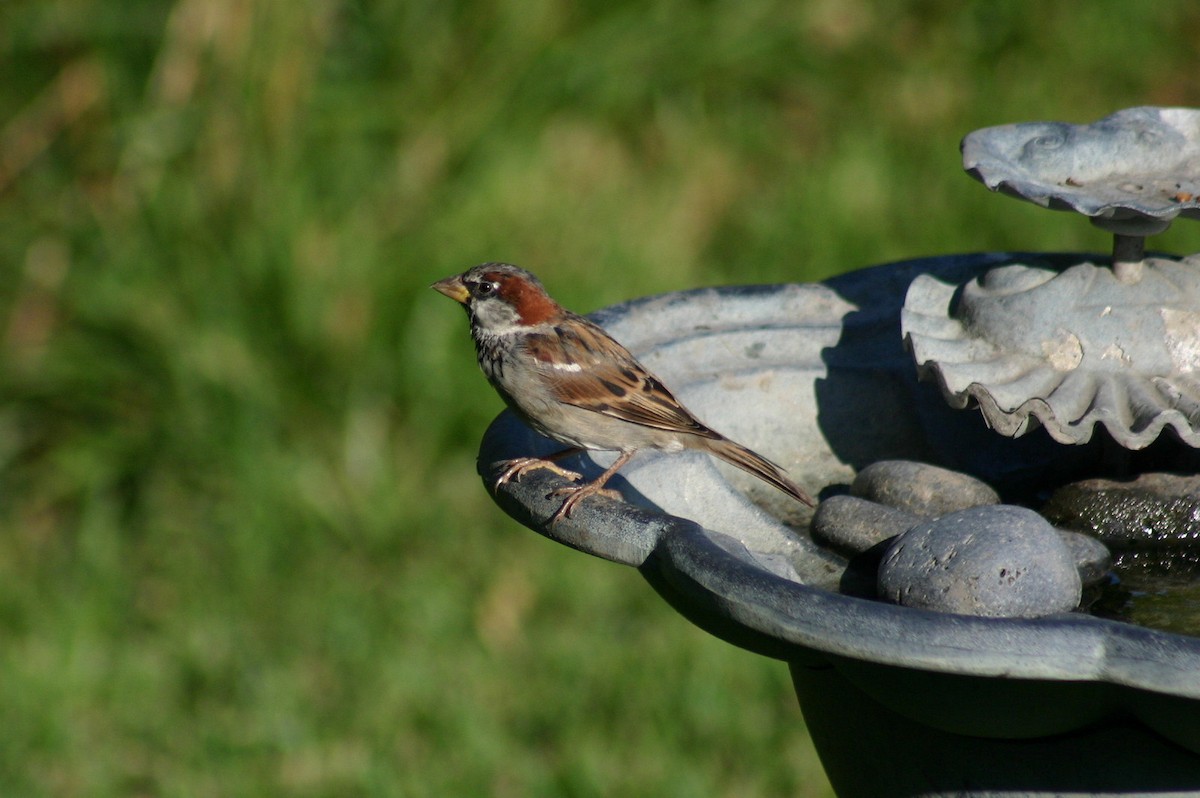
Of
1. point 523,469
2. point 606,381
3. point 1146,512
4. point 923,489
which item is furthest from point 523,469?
point 1146,512

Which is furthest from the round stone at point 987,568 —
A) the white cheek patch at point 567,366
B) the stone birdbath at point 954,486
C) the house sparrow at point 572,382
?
the white cheek patch at point 567,366

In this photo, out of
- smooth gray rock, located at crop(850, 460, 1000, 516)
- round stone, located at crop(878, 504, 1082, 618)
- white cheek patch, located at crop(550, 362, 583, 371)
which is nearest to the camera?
round stone, located at crop(878, 504, 1082, 618)

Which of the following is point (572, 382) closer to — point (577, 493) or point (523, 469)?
point (523, 469)

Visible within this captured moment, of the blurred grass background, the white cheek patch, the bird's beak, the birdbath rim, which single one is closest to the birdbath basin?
the birdbath rim

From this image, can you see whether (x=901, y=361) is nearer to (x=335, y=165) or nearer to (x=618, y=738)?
(x=618, y=738)

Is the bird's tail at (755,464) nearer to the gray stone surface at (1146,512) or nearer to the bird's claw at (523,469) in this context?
the bird's claw at (523,469)

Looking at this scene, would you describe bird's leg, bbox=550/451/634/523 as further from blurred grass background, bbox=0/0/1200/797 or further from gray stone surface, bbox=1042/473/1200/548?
blurred grass background, bbox=0/0/1200/797
